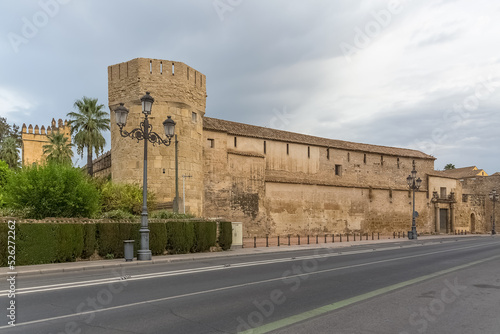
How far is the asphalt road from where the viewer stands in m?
6.34

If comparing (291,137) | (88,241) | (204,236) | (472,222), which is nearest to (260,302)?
(88,241)

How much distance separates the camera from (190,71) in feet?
106

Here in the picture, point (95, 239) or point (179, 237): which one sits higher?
A: point (95, 239)

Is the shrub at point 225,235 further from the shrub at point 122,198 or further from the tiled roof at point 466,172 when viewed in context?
the tiled roof at point 466,172

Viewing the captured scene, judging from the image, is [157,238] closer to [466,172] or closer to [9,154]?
[9,154]

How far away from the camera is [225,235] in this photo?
77.6 feet

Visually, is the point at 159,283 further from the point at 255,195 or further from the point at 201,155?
the point at 255,195

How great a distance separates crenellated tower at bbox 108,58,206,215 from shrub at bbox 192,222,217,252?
26.4 ft

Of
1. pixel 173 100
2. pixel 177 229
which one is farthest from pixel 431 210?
pixel 177 229

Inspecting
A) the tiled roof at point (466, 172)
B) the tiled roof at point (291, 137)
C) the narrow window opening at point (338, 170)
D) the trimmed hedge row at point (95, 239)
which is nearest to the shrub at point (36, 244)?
the trimmed hedge row at point (95, 239)

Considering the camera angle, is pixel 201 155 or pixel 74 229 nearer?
pixel 74 229

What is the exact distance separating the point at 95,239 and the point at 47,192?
3.07 metres

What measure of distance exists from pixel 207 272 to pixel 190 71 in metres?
21.9

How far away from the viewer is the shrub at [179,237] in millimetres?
20844
